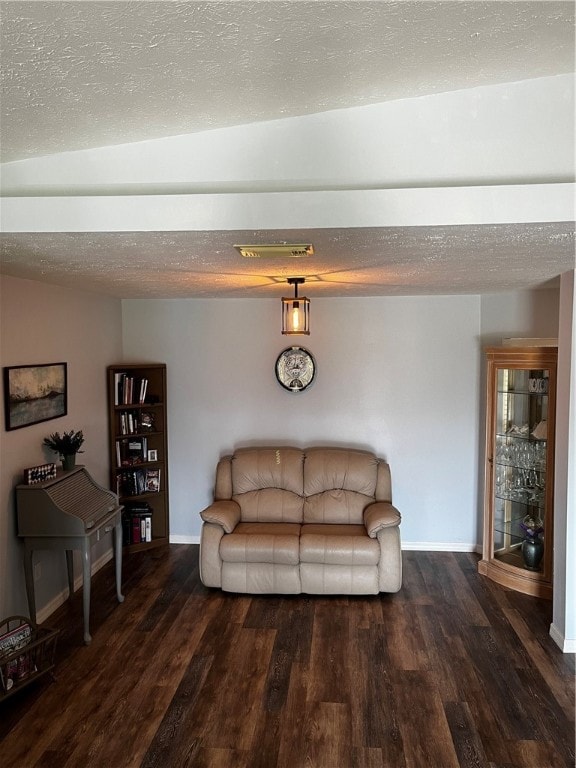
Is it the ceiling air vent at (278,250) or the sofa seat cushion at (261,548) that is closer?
the ceiling air vent at (278,250)

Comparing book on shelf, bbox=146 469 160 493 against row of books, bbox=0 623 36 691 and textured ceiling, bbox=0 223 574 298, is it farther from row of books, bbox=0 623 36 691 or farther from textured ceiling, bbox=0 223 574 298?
row of books, bbox=0 623 36 691

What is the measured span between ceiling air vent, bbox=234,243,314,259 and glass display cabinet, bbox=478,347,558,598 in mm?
2450

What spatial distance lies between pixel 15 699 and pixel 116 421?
2.46 metres

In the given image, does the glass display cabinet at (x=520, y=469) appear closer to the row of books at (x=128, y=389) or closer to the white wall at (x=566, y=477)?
the white wall at (x=566, y=477)

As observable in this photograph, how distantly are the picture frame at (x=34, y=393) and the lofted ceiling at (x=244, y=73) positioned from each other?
Result: 1.02 metres

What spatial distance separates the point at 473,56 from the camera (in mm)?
1765

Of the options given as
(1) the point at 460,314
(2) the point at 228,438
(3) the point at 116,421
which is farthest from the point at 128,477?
(1) the point at 460,314

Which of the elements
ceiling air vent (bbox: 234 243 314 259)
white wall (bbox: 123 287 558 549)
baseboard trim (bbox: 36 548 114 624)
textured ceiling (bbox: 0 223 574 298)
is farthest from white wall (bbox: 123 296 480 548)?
ceiling air vent (bbox: 234 243 314 259)

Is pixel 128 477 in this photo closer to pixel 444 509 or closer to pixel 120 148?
pixel 444 509

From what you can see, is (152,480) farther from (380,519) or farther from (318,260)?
(318,260)

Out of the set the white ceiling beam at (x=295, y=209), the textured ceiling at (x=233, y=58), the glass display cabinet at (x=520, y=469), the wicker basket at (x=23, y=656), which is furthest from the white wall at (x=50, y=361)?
the glass display cabinet at (x=520, y=469)

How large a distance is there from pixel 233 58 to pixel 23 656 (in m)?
3.15

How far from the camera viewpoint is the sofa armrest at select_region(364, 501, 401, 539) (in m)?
4.16

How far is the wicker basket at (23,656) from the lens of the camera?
9.55ft
